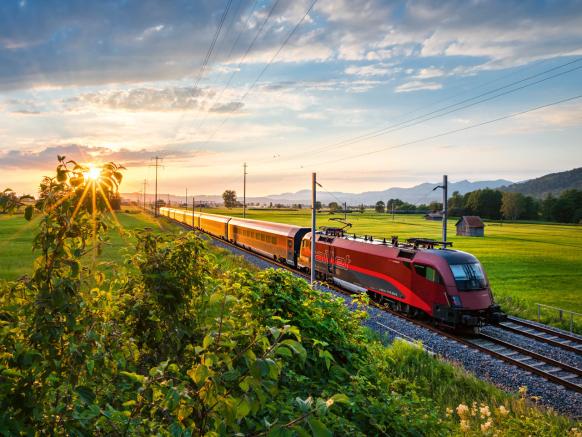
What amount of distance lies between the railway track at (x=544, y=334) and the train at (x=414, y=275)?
201 cm

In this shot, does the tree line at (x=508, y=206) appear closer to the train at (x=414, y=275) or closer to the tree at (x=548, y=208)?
the tree at (x=548, y=208)

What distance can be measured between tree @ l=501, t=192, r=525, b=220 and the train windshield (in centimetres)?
13906

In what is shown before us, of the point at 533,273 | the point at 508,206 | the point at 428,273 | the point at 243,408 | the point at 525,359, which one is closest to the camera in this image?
the point at 243,408

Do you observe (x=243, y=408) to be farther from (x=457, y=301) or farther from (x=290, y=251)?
(x=290, y=251)

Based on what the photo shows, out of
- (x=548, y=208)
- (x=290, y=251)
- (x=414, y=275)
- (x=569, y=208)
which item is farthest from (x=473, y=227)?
(x=414, y=275)

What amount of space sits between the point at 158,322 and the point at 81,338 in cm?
149

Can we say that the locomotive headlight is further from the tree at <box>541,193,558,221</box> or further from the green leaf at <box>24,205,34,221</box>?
the tree at <box>541,193,558,221</box>

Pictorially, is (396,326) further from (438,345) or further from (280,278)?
(280,278)

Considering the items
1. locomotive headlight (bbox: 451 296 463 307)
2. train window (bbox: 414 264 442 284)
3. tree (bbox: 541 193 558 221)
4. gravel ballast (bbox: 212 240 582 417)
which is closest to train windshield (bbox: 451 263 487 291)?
locomotive headlight (bbox: 451 296 463 307)

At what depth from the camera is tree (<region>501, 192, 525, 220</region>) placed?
14388 cm

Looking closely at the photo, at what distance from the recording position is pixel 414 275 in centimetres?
1989

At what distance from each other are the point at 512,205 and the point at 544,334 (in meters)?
140

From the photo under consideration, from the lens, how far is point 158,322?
4969 mm

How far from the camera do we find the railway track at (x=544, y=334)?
17859 millimetres
